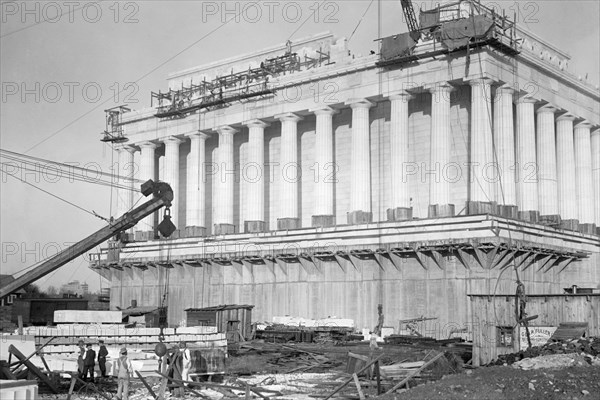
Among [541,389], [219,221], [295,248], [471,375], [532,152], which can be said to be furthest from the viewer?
[219,221]

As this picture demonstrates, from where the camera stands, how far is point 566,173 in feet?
238

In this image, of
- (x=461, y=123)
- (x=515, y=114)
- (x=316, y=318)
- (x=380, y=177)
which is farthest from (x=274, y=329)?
(x=515, y=114)

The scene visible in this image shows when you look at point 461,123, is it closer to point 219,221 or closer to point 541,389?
point 219,221

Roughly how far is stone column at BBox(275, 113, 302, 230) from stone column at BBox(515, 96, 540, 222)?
20.0 meters

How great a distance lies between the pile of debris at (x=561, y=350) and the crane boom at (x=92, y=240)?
76.9 ft

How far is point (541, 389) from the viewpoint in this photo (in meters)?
25.4

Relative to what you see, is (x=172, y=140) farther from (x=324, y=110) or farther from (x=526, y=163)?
(x=526, y=163)

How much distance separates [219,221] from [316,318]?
16456 mm

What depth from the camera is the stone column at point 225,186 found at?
79.8m

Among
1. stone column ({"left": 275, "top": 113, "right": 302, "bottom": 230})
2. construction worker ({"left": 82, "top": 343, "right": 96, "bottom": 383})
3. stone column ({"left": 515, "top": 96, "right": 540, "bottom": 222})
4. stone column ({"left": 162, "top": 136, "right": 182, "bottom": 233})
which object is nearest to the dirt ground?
construction worker ({"left": 82, "top": 343, "right": 96, "bottom": 383})

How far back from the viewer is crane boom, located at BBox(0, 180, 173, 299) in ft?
141

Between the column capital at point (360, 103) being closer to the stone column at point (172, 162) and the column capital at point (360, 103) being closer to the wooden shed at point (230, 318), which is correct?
the wooden shed at point (230, 318)

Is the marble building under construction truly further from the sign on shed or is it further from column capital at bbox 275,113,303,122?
the sign on shed

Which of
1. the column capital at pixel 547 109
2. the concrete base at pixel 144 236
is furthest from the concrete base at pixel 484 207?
the concrete base at pixel 144 236
